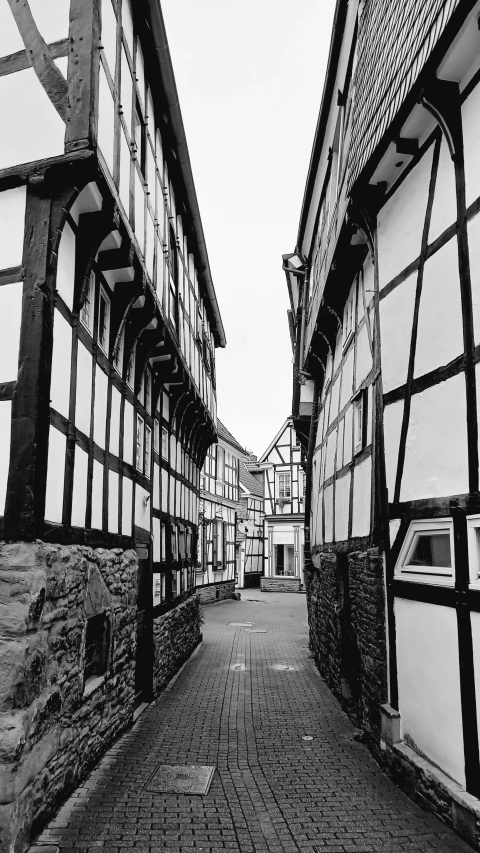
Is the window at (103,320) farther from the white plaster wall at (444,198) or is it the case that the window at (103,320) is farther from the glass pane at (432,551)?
the glass pane at (432,551)

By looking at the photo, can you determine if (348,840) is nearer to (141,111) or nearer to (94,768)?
(94,768)

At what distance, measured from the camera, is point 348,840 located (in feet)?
15.9

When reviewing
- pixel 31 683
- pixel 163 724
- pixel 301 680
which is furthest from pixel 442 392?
pixel 301 680

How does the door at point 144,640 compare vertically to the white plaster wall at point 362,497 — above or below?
below

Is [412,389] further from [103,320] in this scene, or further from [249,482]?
[249,482]

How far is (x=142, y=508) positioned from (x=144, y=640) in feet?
7.02

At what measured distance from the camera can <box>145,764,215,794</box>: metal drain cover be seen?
5855 mm

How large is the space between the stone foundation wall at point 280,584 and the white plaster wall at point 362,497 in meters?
24.2

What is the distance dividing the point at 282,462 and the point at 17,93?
28021 mm

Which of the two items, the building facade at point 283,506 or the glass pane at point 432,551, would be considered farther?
the building facade at point 283,506

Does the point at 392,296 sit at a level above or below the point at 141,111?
below

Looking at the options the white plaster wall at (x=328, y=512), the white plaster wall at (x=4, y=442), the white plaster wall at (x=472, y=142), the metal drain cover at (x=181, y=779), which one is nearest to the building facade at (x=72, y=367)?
the white plaster wall at (x=4, y=442)

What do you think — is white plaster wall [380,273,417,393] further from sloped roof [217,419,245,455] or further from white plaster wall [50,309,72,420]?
sloped roof [217,419,245,455]

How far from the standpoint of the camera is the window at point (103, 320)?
6887mm
